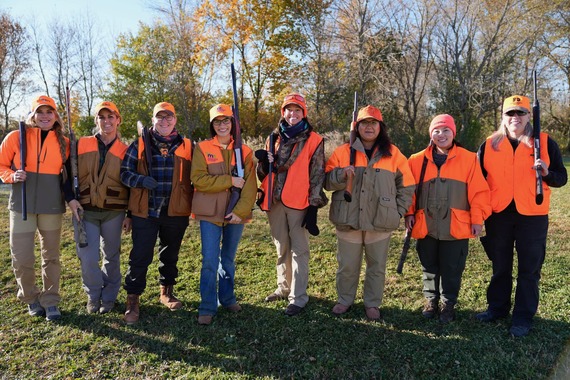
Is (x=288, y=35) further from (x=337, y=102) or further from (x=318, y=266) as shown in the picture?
(x=318, y=266)

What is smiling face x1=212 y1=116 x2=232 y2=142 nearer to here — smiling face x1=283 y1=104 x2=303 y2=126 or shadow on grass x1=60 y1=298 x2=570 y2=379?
smiling face x1=283 y1=104 x2=303 y2=126

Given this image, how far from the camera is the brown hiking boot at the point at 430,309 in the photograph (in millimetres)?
4727

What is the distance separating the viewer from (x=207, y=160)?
14.7 ft

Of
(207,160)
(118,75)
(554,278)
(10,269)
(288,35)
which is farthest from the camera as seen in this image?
(118,75)

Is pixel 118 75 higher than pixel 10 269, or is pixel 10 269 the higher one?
pixel 118 75

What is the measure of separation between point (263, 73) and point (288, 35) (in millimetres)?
3432

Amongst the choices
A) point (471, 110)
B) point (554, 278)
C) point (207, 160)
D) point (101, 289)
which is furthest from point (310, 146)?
point (471, 110)

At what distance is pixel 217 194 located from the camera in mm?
4480

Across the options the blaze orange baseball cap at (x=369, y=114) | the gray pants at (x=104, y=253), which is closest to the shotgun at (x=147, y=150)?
the gray pants at (x=104, y=253)

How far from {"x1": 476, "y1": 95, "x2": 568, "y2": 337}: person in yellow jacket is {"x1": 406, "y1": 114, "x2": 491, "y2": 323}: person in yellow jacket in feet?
0.60

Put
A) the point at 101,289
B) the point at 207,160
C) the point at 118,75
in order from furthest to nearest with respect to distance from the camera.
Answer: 1. the point at 118,75
2. the point at 101,289
3. the point at 207,160

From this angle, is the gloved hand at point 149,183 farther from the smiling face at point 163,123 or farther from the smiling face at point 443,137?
the smiling face at point 443,137

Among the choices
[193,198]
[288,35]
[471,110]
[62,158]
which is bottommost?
[193,198]

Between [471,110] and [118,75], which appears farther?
[118,75]
